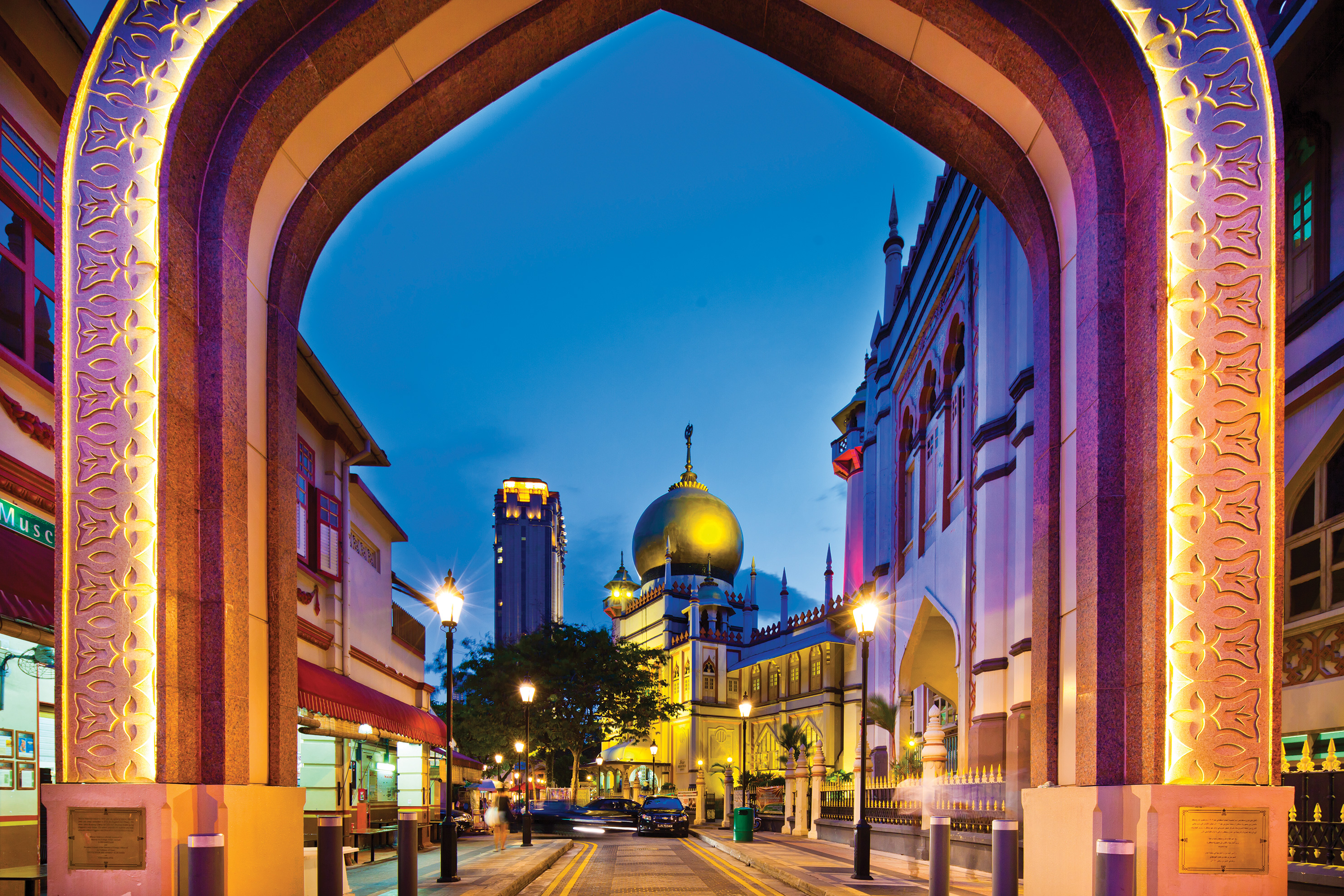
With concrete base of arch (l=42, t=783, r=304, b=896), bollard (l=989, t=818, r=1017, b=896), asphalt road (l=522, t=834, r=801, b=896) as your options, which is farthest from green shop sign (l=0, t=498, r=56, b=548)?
bollard (l=989, t=818, r=1017, b=896)

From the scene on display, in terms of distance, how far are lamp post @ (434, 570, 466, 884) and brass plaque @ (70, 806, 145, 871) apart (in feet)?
22.8

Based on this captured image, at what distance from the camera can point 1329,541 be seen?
12250mm

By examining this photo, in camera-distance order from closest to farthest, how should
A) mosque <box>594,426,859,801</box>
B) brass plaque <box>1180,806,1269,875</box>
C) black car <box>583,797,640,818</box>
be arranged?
brass plaque <box>1180,806,1269,875</box> < black car <box>583,797,640,818</box> < mosque <box>594,426,859,801</box>

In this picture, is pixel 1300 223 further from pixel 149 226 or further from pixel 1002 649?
pixel 149 226

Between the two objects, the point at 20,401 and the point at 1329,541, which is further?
the point at 1329,541

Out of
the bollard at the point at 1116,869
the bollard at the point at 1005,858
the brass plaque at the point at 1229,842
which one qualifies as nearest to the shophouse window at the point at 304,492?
the bollard at the point at 1005,858

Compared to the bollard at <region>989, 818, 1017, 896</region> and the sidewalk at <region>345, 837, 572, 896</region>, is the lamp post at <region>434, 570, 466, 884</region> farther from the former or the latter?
the bollard at <region>989, 818, 1017, 896</region>

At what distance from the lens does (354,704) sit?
18.0 m

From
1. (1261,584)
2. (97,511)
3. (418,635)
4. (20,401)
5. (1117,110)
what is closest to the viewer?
(1261,584)

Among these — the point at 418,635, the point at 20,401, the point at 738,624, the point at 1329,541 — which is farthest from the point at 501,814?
the point at 738,624

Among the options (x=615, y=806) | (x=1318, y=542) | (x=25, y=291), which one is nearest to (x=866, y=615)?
(x=1318, y=542)

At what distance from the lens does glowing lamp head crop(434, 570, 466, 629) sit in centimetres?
1627

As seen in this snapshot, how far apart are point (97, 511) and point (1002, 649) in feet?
54.0

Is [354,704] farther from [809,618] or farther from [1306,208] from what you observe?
[809,618]
